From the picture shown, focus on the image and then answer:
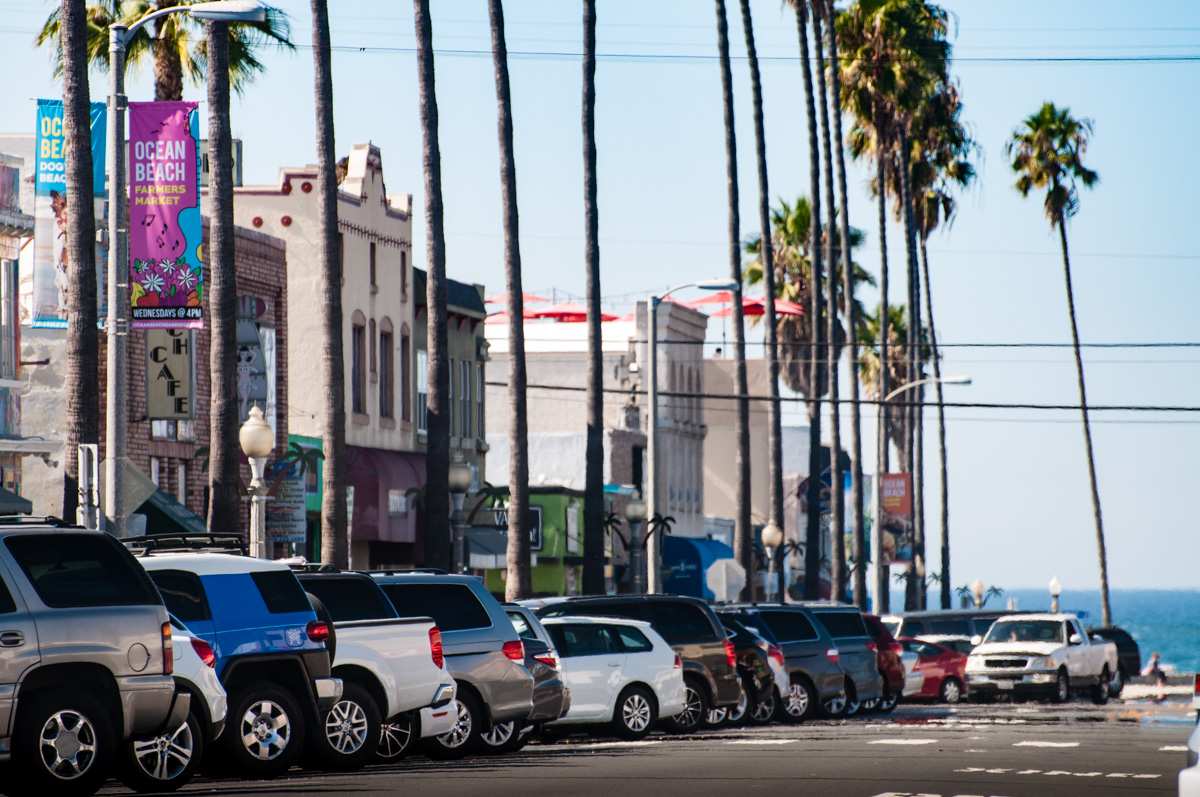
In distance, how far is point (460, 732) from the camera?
74.7ft

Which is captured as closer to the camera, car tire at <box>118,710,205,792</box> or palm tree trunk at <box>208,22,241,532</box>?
car tire at <box>118,710,205,792</box>

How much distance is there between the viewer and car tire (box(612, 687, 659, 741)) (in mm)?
27344

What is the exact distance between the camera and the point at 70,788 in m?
15.8

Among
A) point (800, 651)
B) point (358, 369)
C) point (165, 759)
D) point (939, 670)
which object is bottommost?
point (939, 670)

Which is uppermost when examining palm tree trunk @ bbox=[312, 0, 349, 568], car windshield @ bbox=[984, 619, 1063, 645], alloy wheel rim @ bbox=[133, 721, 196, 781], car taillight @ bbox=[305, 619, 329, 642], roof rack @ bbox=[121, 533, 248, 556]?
palm tree trunk @ bbox=[312, 0, 349, 568]

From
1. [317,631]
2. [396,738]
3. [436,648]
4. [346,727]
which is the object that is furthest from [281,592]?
[396,738]

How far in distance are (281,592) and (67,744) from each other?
3.80m

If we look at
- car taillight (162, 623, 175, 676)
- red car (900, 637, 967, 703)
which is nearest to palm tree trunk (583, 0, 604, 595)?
red car (900, 637, 967, 703)

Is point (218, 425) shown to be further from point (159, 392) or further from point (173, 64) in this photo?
point (173, 64)

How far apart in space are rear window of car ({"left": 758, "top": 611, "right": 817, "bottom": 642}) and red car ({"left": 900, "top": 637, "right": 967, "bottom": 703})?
8.36m

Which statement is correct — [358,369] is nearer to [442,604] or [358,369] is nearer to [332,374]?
[332,374]

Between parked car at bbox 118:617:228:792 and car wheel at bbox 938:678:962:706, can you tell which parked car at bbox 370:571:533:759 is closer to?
parked car at bbox 118:617:228:792

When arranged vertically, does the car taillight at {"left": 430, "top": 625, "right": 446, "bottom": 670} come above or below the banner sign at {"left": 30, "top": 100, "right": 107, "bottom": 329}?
below

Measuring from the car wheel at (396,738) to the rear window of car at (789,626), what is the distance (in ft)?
44.6
